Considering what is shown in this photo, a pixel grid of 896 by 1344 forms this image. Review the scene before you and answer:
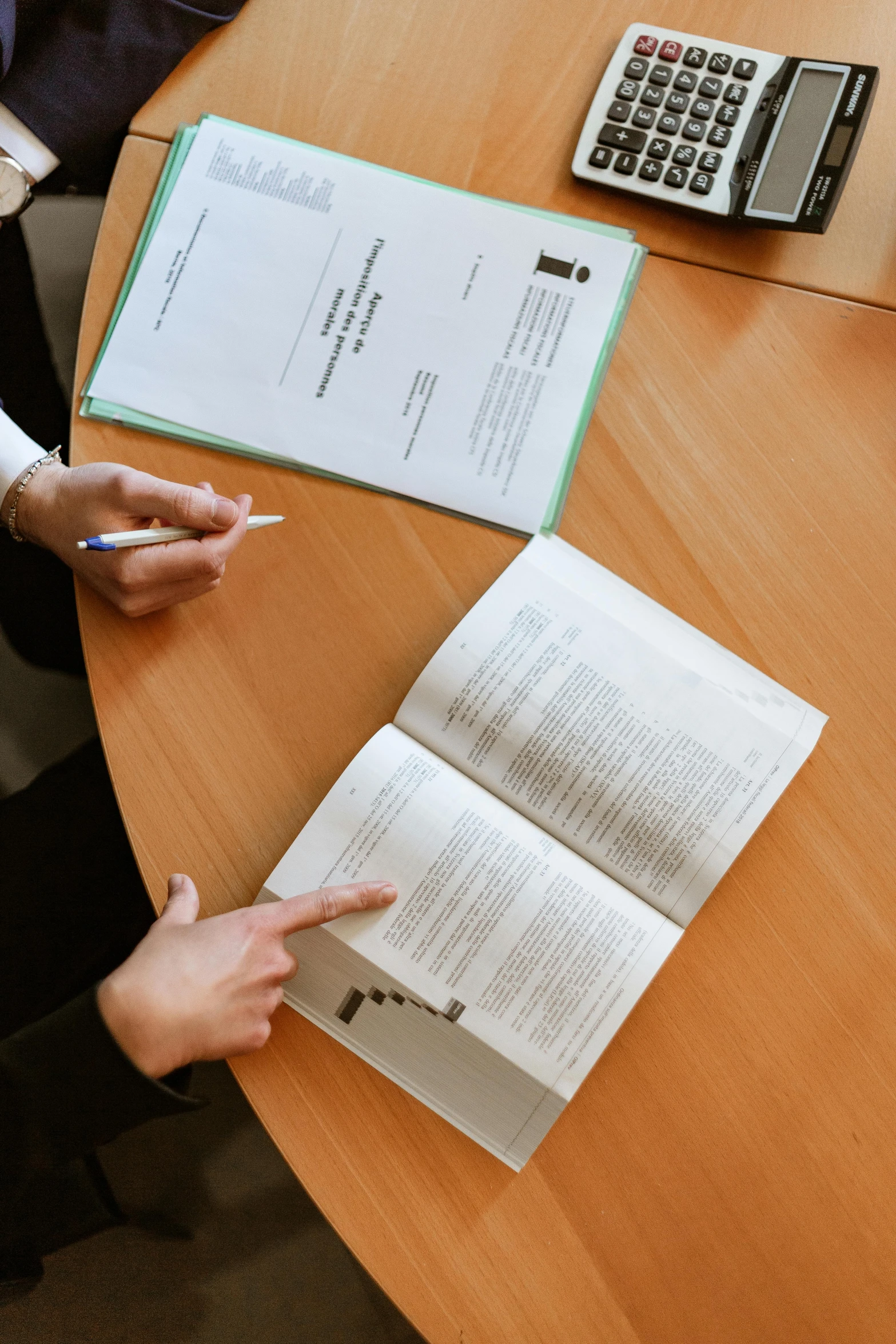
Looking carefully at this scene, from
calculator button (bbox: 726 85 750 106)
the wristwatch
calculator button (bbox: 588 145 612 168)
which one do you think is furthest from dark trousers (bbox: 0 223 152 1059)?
calculator button (bbox: 726 85 750 106)

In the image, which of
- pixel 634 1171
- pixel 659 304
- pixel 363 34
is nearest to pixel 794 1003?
pixel 634 1171

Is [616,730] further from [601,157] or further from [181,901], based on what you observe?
[601,157]

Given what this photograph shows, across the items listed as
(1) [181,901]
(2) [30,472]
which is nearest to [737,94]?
(2) [30,472]

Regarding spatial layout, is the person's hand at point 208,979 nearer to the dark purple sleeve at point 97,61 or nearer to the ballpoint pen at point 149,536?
A: the ballpoint pen at point 149,536

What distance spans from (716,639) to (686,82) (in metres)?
0.44

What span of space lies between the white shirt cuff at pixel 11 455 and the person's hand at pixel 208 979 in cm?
37

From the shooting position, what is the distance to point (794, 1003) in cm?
62

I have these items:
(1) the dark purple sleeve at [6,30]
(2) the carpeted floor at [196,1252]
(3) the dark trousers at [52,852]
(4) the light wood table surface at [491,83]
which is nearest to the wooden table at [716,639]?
(4) the light wood table surface at [491,83]

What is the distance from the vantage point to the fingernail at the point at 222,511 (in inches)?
25.0

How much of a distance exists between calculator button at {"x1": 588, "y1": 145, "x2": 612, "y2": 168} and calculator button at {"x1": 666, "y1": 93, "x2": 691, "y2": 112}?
0.18 feet

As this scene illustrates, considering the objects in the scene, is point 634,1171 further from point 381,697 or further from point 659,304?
point 659,304

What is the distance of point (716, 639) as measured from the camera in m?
0.66

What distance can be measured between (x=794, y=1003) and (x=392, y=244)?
0.66 metres

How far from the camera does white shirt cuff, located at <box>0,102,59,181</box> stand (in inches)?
29.0
